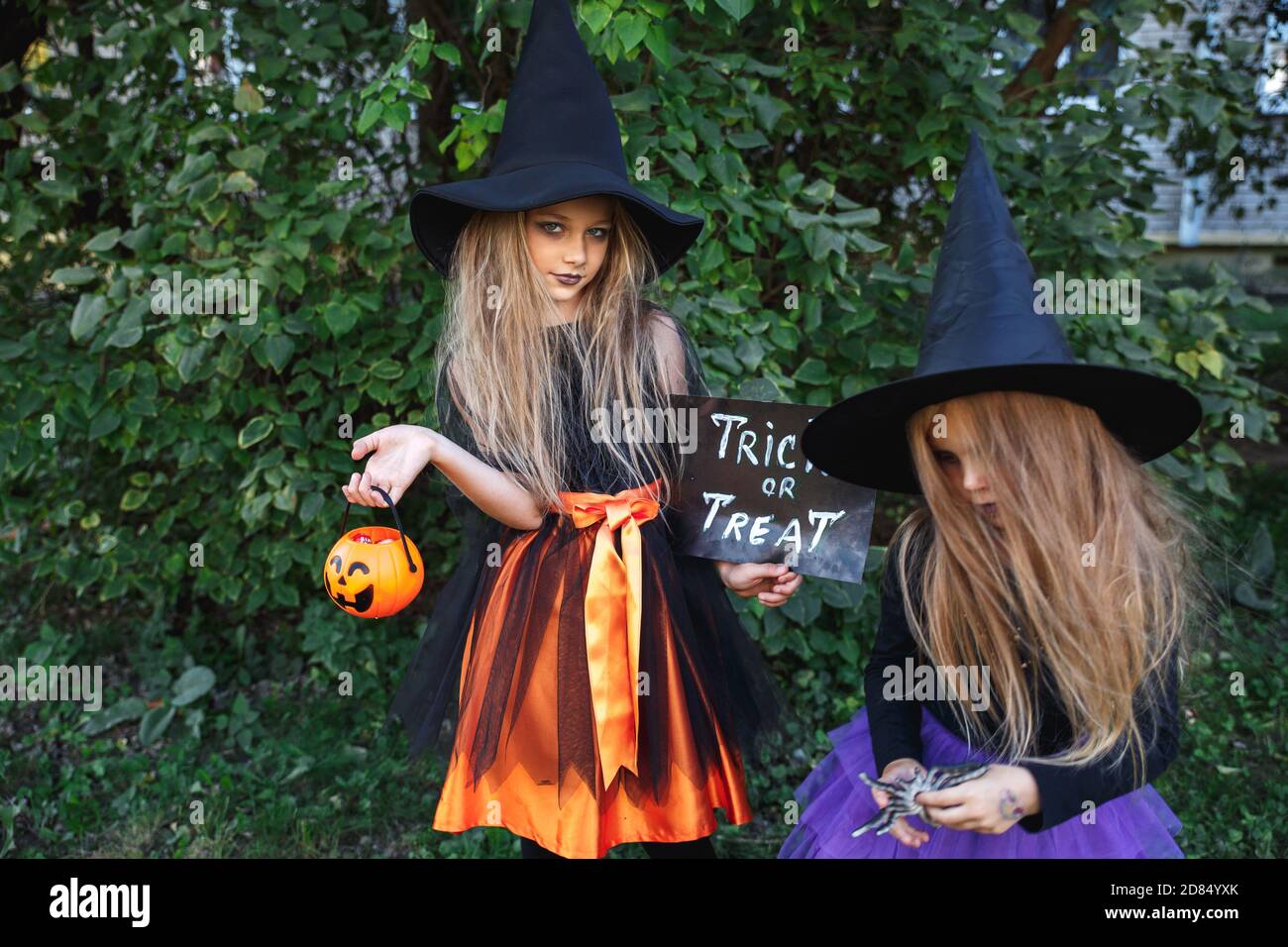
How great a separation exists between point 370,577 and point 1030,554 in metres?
1.15

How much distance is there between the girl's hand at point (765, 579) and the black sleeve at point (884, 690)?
20cm

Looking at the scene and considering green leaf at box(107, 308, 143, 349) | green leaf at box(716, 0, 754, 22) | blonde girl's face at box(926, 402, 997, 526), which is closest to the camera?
blonde girl's face at box(926, 402, 997, 526)

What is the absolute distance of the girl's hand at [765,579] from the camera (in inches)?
79.6

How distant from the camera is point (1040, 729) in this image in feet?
5.70

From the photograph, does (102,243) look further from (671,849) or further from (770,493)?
(671,849)

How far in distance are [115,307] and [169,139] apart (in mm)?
656

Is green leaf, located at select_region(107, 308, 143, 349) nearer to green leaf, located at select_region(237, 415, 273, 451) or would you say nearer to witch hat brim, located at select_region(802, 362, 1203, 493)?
green leaf, located at select_region(237, 415, 273, 451)

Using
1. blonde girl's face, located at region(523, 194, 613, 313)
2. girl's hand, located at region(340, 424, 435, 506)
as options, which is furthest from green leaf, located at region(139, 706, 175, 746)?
blonde girl's face, located at region(523, 194, 613, 313)

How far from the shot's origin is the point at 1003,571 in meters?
1.70

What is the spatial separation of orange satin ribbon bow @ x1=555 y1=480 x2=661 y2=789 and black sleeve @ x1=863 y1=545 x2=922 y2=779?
0.44 meters

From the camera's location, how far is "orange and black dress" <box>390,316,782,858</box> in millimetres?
1948

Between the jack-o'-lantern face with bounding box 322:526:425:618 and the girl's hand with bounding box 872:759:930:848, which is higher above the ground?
the jack-o'-lantern face with bounding box 322:526:425:618
